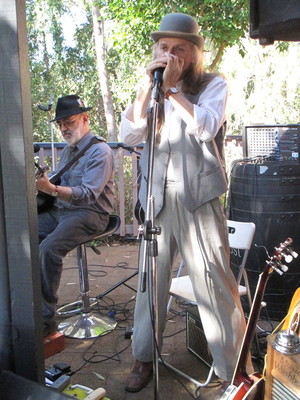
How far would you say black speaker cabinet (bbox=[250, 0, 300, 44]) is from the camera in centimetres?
208

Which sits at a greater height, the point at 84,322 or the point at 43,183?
the point at 43,183

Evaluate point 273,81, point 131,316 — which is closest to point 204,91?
point 131,316

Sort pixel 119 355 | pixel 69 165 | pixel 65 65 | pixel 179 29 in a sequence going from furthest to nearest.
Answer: pixel 65 65, pixel 69 165, pixel 119 355, pixel 179 29

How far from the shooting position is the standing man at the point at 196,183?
6.79 ft

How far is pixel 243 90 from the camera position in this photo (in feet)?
44.4

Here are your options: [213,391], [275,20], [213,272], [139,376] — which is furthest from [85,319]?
[275,20]

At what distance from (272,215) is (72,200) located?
141 cm

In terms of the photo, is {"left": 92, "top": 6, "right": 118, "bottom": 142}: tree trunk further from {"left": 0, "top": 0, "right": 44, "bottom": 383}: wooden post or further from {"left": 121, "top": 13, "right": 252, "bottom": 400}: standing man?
{"left": 0, "top": 0, "right": 44, "bottom": 383}: wooden post

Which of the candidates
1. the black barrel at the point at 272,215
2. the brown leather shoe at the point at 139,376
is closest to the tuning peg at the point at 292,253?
the brown leather shoe at the point at 139,376

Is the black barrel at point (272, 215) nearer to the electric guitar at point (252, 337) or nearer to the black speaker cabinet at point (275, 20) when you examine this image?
the black speaker cabinet at point (275, 20)

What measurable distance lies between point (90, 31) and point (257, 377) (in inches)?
647

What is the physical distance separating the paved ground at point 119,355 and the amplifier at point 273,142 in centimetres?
143

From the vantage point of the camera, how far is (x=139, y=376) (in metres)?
2.37

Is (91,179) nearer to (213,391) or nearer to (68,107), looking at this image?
(68,107)
